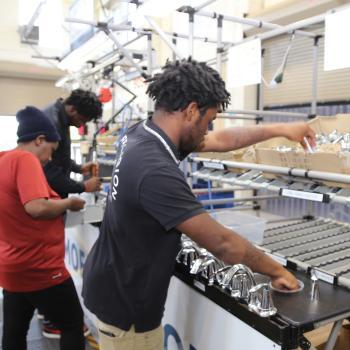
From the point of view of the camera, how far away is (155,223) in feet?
3.61

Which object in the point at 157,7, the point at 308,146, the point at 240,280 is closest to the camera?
the point at 240,280

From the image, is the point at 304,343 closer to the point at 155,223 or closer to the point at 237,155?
the point at 155,223

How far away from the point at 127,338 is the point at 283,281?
0.54 m

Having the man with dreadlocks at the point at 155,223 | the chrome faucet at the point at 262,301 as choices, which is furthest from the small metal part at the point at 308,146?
the chrome faucet at the point at 262,301

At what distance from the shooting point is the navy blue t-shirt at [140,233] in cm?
102

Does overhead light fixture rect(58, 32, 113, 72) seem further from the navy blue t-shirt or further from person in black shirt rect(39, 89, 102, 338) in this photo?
the navy blue t-shirt

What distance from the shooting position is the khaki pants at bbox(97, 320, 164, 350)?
1.24 metres

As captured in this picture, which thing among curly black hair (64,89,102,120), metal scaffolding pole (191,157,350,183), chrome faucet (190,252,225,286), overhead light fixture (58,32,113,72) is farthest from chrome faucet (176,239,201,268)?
overhead light fixture (58,32,113,72)

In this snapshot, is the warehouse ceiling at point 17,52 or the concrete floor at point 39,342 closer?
the concrete floor at point 39,342

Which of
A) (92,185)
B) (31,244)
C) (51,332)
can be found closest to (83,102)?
(92,185)

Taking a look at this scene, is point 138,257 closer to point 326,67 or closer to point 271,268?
point 271,268

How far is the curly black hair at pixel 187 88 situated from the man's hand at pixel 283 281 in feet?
1.87

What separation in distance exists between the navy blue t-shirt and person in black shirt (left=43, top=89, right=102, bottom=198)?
126cm

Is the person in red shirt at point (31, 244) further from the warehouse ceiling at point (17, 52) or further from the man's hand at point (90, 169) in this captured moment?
the warehouse ceiling at point (17, 52)
